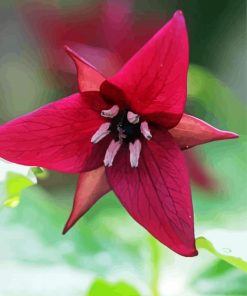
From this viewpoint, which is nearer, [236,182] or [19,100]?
[236,182]

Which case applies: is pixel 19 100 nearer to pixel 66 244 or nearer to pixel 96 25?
pixel 96 25

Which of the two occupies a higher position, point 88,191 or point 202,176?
point 88,191

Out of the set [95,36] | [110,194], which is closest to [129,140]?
[110,194]

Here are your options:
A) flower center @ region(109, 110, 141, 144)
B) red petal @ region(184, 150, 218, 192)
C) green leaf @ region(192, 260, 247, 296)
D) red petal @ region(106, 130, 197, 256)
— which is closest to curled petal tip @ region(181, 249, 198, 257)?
red petal @ region(106, 130, 197, 256)

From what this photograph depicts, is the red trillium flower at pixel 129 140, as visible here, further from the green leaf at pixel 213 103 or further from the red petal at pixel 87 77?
the green leaf at pixel 213 103

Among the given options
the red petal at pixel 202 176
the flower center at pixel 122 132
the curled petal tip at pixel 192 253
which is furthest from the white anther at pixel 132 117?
the red petal at pixel 202 176

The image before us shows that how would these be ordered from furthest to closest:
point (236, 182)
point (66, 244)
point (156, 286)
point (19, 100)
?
point (19, 100), point (236, 182), point (66, 244), point (156, 286)

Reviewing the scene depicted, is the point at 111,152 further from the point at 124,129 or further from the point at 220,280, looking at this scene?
the point at 220,280

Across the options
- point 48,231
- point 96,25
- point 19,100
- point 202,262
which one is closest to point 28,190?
point 48,231

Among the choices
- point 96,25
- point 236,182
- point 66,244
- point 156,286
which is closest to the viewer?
point 156,286
